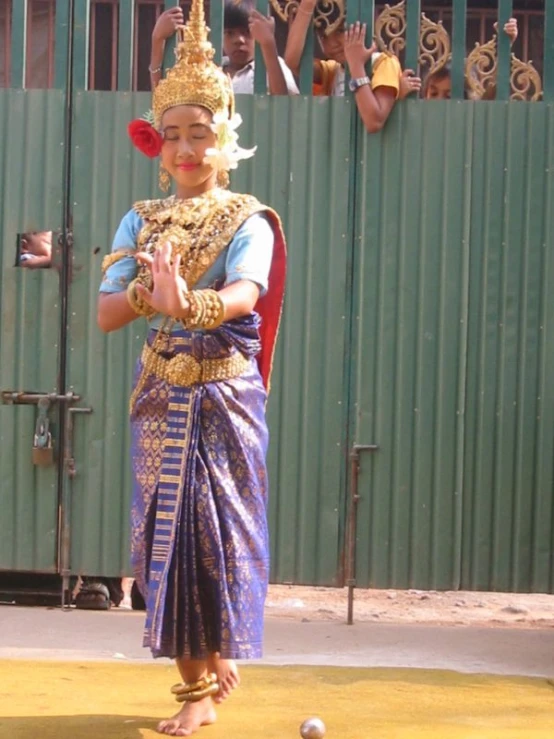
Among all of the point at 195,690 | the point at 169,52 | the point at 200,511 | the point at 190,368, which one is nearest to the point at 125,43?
the point at 169,52

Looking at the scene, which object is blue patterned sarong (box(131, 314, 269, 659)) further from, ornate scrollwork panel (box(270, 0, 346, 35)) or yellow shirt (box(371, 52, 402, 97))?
ornate scrollwork panel (box(270, 0, 346, 35))

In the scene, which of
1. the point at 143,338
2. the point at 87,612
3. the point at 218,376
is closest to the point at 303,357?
the point at 143,338

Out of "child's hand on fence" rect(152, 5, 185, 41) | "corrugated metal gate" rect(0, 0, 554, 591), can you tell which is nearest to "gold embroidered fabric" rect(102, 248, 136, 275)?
"corrugated metal gate" rect(0, 0, 554, 591)

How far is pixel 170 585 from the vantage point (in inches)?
158

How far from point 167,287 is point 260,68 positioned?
104 inches

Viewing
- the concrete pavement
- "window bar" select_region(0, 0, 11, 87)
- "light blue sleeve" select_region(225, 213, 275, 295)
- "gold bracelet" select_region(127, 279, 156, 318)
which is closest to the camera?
"gold bracelet" select_region(127, 279, 156, 318)

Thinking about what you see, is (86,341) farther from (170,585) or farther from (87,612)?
(170,585)

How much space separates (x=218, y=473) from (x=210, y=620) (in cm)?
42

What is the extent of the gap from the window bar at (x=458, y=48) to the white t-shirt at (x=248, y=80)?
0.69 meters

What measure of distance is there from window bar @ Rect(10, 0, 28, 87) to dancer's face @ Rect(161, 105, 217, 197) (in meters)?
2.27

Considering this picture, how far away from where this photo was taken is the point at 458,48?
20.2 ft

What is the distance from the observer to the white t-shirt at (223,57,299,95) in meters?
6.19

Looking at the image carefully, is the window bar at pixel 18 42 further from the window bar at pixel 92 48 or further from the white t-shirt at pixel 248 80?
the window bar at pixel 92 48

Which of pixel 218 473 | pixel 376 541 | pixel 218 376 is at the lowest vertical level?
pixel 376 541
